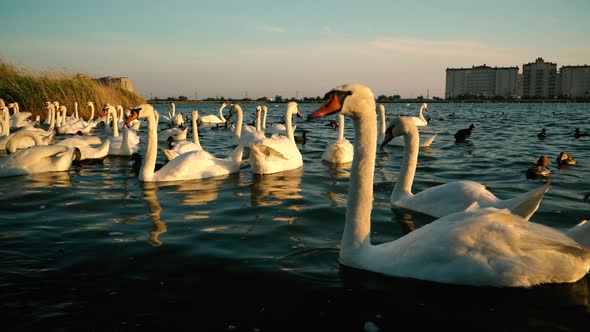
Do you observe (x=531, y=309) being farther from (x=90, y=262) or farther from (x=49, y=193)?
(x=49, y=193)

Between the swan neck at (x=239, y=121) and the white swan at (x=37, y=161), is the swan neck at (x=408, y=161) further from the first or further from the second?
the swan neck at (x=239, y=121)

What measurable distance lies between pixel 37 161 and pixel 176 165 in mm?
Result: 3111

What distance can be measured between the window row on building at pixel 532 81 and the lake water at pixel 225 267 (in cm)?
17185

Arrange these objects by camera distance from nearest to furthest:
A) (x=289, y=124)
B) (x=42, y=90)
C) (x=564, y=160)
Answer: (x=564, y=160)
(x=289, y=124)
(x=42, y=90)

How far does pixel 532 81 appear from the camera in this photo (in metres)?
170

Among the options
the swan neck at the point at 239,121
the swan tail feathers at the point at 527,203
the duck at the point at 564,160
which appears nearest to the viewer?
the swan tail feathers at the point at 527,203

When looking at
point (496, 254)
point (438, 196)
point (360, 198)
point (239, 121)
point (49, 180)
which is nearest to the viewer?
point (496, 254)

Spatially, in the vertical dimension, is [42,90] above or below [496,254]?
above

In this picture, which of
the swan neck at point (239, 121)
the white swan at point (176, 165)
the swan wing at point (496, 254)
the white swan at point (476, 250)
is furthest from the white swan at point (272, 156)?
the swan wing at point (496, 254)

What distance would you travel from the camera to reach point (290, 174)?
9.84 meters

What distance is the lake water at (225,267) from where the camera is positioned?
3.32 m

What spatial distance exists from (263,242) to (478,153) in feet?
31.6

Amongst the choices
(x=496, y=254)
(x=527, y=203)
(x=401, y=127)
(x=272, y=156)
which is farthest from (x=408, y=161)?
(x=272, y=156)

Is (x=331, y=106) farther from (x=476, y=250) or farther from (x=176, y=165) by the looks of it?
(x=176, y=165)
